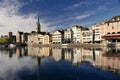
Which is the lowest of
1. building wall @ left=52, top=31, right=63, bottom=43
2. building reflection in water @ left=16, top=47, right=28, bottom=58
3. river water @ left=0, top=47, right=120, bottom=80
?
building reflection in water @ left=16, top=47, right=28, bottom=58

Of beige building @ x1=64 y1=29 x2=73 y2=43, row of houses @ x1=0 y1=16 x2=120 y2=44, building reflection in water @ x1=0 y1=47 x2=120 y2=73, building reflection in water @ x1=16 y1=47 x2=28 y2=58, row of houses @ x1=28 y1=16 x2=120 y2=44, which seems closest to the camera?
building reflection in water @ x1=0 y1=47 x2=120 y2=73

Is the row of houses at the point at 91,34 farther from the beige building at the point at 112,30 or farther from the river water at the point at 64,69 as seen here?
the river water at the point at 64,69

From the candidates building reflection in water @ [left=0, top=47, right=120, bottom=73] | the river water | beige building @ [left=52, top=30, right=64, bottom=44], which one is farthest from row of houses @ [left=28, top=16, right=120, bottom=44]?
the river water

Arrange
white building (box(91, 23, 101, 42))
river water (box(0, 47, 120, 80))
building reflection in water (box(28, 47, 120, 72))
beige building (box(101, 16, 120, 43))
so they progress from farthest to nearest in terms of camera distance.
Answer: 1. white building (box(91, 23, 101, 42))
2. beige building (box(101, 16, 120, 43))
3. building reflection in water (box(28, 47, 120, 72))
4. river water (box(0, 47, 120, 80))

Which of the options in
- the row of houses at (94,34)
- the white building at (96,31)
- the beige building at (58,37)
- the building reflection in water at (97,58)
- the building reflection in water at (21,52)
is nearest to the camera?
the building reflection in water at (97,58)

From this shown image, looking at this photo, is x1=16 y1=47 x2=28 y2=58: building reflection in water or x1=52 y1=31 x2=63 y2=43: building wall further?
x1=52 y1=31 x2=63 y2=43: building wall

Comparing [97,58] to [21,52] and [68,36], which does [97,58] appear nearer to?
[21,52]

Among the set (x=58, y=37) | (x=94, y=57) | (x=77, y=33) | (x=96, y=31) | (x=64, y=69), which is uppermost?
(x=96, y=31)

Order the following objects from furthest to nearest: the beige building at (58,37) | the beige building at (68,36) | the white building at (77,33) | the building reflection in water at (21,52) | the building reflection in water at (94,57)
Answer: the beige building at (58,37)
the beige building at (68,36)
the white building at (77,33)
the building reflection in water at (21,52)
the building reflection in water at (94,57)

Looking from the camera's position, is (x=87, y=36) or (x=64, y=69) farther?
(x=87, y=36)

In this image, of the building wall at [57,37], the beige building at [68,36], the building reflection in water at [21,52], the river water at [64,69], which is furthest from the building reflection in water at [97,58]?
the building wall at [57,37]

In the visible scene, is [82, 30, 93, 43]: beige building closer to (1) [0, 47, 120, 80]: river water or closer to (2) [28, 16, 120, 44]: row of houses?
(2) [28, 16, 120, 44]: row of houses

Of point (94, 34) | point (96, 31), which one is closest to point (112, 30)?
point (96, 31)

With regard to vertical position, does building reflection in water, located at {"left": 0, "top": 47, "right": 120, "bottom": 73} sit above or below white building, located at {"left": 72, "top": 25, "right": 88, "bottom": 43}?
below
